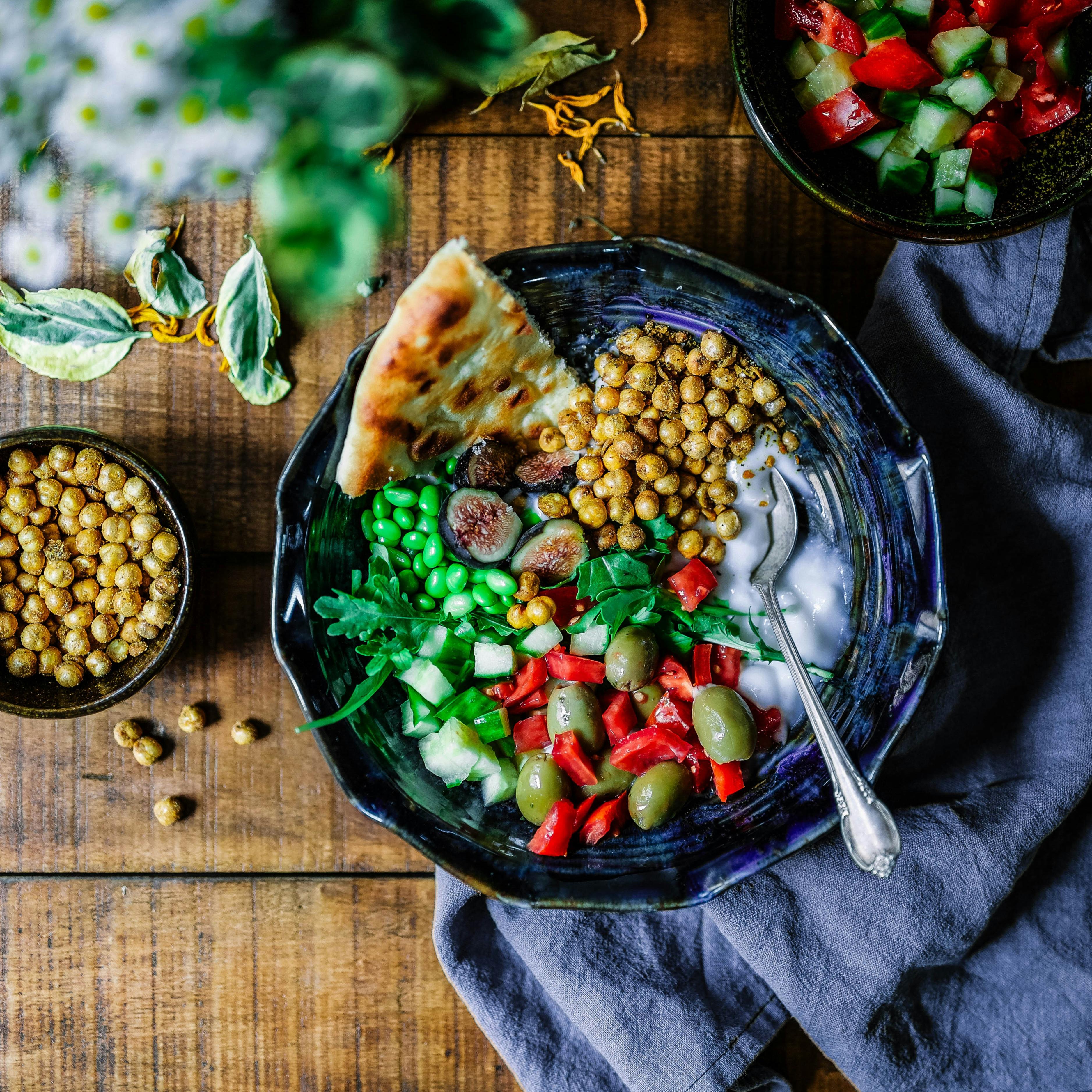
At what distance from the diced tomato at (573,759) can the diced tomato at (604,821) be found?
0.04 meters

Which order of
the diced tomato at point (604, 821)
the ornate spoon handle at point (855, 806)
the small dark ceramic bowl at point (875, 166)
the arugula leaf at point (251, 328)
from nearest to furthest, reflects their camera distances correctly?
the ornate spoon handle at point (855, 806)
the small dark ceramic bowl at point (875, 166)
the diced tomato at point (604, 821)
the arugula leaf at point (251, 328)

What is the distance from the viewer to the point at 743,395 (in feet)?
5.08

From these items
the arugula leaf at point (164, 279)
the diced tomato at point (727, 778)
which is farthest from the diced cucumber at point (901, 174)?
the arugula leaf at point (164, 279)

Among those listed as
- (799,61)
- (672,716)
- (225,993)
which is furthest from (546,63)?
(225,993)

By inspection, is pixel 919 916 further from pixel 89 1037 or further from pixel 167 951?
pixel 89 1037

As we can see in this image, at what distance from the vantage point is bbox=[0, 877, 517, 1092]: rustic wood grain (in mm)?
1714

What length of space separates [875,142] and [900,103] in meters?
0.06

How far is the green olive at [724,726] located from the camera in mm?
1437

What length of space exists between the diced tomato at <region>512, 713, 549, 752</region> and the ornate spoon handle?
0.42 metres

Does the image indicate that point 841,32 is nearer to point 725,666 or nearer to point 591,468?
point 591,468

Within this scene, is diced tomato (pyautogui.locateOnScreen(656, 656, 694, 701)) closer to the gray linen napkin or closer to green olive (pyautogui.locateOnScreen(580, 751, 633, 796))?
green olive (pyautogui.locateOnScreen(580, 751, 633, 796))

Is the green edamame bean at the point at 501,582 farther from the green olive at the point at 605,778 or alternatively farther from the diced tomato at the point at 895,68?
the diced tomato at the point at 895,68

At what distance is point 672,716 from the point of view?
4.99ft

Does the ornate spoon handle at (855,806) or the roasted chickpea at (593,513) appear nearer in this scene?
the ornate spoon handle at (855,806)
